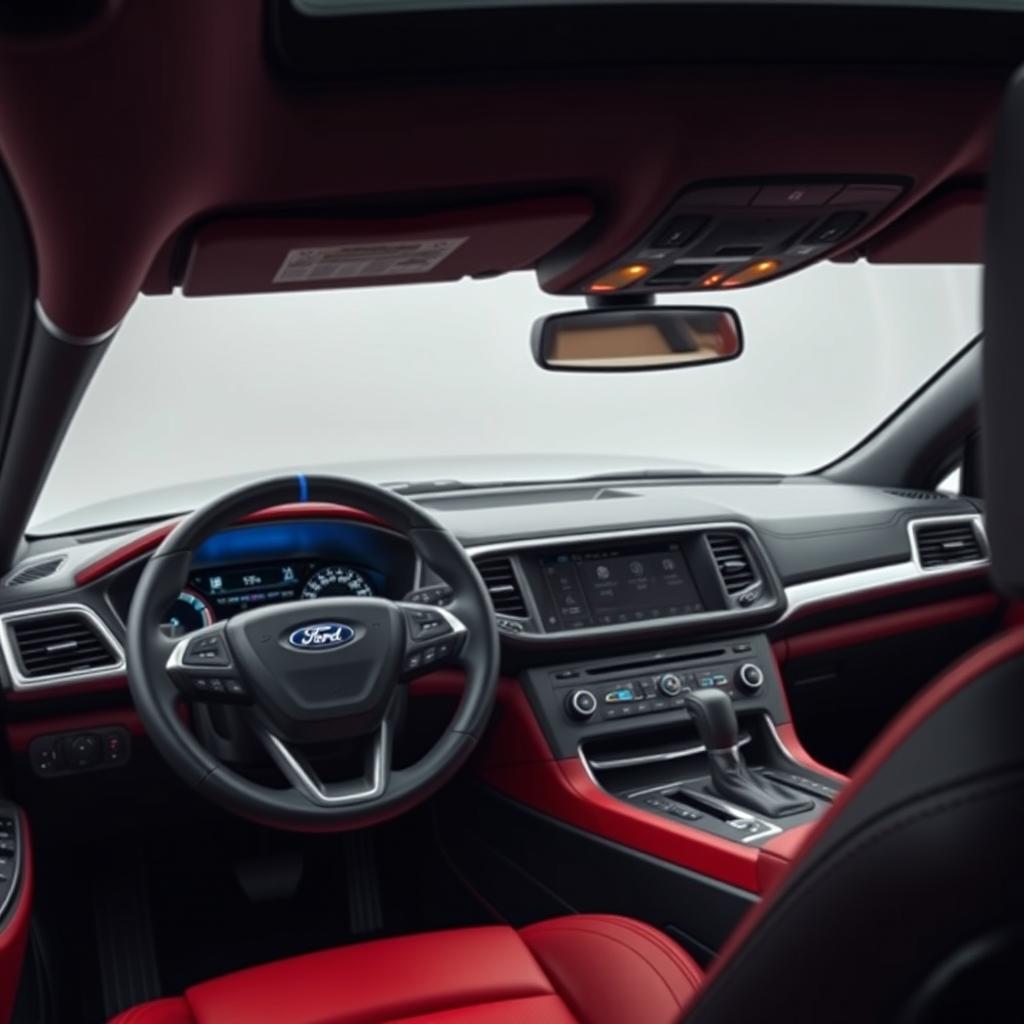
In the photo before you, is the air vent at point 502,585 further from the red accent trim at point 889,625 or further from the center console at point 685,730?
the red accent trim at point 889,625

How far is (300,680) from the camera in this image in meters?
2.40

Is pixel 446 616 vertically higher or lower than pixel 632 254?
lower

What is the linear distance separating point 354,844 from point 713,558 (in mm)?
1147

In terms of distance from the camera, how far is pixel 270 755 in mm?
2416

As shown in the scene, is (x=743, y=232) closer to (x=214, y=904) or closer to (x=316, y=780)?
(x=316, y=780)

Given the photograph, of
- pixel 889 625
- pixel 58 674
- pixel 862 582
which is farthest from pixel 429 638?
pixel 889 625

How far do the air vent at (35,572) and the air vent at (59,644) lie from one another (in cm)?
12

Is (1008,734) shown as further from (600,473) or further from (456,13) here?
(600,473)

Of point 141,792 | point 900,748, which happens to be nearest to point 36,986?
point 141,792

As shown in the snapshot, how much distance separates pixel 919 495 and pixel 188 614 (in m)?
2.28

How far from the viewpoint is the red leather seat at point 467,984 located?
6.61 ft

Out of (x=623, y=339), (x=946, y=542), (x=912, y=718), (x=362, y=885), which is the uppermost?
(x=623, y=339)

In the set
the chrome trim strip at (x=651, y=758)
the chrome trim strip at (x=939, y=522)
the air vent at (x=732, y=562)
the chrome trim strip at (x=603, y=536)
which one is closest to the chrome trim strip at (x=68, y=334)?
the chrome trim strip at (x=603, y=536)

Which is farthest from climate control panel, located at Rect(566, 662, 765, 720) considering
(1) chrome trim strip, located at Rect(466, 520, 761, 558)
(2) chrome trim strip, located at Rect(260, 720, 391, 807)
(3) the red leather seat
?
(3) the red leather seat
